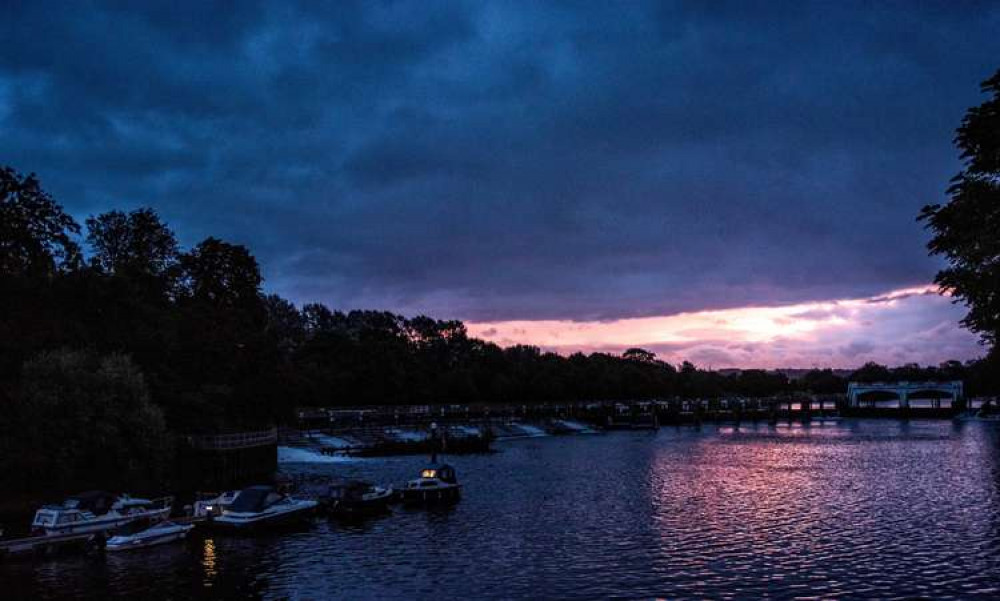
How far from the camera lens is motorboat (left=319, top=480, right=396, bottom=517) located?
180 feet

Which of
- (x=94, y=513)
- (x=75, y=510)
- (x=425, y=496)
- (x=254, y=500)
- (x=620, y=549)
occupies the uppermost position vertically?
(x=75, y=510)

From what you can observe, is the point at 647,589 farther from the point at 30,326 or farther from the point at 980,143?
the point at 30,326

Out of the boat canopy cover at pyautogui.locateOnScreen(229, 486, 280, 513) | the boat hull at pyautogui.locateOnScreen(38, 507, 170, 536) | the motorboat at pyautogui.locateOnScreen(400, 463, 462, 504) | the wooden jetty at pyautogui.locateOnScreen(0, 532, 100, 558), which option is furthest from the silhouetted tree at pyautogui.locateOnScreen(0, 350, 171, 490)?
the motorboat at pyautogui.locateOnScreen(400, 463, 462, 504)

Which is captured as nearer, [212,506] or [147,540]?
[147,540]

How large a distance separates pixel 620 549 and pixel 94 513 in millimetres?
31619

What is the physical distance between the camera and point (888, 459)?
325 feet

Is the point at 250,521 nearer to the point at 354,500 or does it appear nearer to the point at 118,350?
the point at 354,500

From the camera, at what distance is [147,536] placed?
148ft

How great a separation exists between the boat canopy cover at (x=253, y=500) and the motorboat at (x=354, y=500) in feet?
16.1

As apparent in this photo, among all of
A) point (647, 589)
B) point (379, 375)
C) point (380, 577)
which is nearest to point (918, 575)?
point (647, 589)

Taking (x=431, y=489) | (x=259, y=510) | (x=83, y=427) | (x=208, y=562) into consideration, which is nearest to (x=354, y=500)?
(x=259, y=510)

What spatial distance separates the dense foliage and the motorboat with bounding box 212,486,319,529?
1603 inches

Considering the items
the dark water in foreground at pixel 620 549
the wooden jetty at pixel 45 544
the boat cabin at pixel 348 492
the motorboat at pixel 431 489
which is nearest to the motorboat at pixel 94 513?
the wooden jetty at pixel 45 544

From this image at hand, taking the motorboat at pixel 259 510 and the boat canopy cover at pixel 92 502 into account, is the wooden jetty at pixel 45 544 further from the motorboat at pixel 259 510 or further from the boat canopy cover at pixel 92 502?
the motorboat at pixel 259 510
